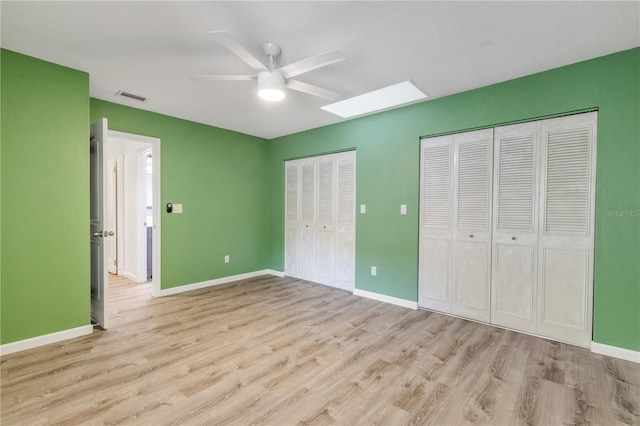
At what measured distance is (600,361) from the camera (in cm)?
231

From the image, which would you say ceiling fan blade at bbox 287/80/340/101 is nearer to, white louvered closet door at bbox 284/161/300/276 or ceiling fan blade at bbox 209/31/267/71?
ceiling fan blade at bbox 209/31/267/71

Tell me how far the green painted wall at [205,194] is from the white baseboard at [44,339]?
127 centimetres

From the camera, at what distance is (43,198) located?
2564 millimetres

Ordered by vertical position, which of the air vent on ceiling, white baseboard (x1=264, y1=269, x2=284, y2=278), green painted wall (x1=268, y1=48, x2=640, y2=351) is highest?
the air vent on ceiling

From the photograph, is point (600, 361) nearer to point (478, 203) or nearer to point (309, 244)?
point (478, 203)

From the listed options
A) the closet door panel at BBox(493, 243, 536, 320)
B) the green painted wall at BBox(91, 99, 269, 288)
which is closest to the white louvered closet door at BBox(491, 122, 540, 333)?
the closet door panel at BBox(493, 243, 536, 320)

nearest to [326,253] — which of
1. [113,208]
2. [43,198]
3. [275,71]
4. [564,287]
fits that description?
[564,287]

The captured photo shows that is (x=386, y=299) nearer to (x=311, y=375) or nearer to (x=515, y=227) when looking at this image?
(x=515, y=227)

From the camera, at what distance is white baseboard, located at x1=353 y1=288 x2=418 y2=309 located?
141 inches

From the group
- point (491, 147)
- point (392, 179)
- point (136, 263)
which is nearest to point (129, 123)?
point (136, 263)

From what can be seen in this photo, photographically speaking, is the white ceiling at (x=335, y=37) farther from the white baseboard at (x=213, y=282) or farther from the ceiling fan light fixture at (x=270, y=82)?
the white baseboard at (x=213, y=282)

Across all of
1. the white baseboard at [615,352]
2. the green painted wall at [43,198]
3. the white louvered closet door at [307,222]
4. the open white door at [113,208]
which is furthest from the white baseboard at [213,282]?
the white baseboard at [615,352]

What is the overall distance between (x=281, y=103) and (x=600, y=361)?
3942mm

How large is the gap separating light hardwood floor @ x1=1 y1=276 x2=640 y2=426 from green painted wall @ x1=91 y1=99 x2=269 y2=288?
1.25 metres
